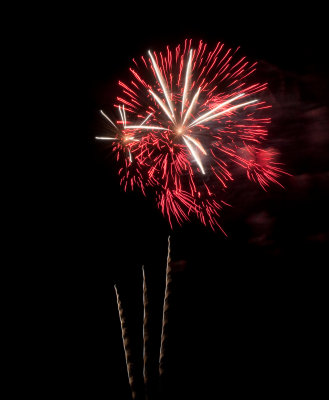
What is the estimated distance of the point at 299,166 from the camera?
320cm

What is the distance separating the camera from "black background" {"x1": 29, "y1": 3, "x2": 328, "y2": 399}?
296 cm

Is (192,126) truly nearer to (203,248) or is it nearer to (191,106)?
(191,106)

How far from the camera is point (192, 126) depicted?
8.27 ft

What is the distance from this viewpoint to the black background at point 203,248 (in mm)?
2955

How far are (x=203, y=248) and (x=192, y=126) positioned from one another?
149 cm

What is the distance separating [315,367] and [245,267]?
138cm

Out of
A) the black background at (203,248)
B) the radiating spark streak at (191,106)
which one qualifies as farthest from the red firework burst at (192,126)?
the black background at (203,248)

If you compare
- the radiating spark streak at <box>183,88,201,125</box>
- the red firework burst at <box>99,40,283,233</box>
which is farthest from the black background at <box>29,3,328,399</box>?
the radiating spark streak at <box>183,88,201,125</box>

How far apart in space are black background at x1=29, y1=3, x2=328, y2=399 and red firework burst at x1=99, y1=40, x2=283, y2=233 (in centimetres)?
17

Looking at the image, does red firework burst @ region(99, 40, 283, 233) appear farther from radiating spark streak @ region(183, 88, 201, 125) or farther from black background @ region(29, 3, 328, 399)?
black background @ region(29, 3, 328, 399)

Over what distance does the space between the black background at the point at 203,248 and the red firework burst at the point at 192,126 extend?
17 centimetres

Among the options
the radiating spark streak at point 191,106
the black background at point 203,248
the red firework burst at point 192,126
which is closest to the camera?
the radiating spark streak at point 191,106

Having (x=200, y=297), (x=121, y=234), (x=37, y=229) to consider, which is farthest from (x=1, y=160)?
(x=200, y=297)

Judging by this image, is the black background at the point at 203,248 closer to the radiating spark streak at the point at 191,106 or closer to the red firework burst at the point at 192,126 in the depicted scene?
the red firework burst at the point at 192,126
